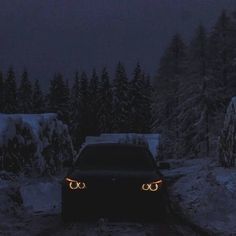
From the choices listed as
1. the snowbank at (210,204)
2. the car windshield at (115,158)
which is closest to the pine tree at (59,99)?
the snowbank at (210,204)

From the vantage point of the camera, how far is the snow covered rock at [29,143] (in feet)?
65.1

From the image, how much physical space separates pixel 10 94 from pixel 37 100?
7666 millimetres

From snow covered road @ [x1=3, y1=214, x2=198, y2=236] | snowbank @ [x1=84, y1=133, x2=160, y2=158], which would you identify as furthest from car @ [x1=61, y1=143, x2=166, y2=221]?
snowbank @ [x1=84, y1=133, x2=160, y2=158]

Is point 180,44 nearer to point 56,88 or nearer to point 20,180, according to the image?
point 56,88

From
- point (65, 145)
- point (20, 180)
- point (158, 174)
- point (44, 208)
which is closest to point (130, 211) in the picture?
point (158, 174)

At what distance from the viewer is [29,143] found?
21375mm

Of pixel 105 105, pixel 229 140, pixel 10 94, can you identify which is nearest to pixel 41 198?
pixel 229 140

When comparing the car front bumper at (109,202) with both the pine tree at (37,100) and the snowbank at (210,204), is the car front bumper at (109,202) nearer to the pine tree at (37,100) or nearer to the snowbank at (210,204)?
the snowbank at (210,204)

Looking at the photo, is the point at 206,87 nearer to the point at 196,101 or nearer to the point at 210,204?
the point at 196,101

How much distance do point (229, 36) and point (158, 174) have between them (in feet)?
171

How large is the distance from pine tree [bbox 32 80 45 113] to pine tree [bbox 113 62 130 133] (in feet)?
39.9

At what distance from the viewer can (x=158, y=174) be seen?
12.4 meters

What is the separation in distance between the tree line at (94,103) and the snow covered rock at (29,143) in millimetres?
70641

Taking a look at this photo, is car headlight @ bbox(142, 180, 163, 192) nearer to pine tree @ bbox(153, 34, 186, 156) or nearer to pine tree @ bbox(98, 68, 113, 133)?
pine tree @ bbox(153, 34, 186, 156)
